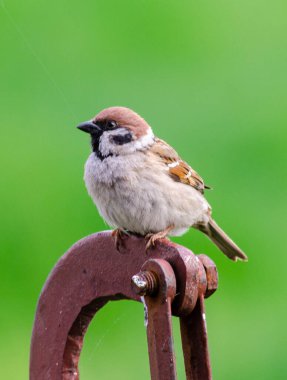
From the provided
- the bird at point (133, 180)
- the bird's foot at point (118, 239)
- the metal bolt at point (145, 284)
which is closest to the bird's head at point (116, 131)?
the bird at point (133, 180)

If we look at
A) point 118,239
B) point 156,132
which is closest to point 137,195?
point 118,239

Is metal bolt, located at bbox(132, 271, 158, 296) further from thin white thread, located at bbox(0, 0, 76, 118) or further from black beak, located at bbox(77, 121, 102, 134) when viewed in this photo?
thin white thread, located at bbox(0, 0, 76, 118)

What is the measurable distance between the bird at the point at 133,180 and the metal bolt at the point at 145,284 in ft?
3.10

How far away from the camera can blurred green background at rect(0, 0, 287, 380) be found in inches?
152

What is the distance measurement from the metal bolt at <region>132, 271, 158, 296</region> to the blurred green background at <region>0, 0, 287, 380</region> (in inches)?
66.5

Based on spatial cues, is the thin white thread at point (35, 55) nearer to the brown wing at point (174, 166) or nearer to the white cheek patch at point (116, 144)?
the brown wing at point (174, 166)

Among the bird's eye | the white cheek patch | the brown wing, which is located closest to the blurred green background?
the brown wing

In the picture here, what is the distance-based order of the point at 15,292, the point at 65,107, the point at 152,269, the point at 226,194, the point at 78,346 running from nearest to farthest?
the point at 152,269
the point at 78,346
the point at 15,292
the point at 226,194
the point at 65,107

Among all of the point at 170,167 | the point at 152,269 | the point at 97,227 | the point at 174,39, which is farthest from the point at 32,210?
the point at 152,269

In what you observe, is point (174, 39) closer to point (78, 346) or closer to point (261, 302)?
point (261, 302)

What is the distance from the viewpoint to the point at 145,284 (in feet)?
6.27

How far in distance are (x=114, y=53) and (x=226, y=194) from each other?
116cm

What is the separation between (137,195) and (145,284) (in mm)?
1121

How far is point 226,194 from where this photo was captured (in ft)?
13.8
